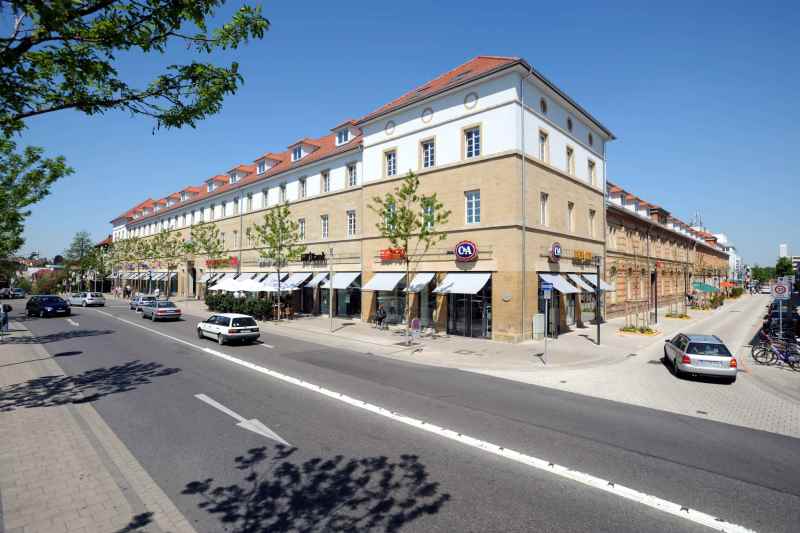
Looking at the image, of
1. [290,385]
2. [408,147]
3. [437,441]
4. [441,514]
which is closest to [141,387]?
[290,385]

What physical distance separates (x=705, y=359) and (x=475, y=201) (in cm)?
1239

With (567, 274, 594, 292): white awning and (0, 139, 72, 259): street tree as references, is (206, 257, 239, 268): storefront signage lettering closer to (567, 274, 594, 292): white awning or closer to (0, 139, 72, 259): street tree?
(0, 139, 72, 259): street tree

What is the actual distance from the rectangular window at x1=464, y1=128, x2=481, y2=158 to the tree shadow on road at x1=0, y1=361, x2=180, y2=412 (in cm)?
1731

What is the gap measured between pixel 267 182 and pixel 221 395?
31321mm

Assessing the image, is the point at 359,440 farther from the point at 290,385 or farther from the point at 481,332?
the point at 481,332

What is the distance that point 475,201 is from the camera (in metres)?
21.5

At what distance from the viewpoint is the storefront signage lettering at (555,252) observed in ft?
73.4

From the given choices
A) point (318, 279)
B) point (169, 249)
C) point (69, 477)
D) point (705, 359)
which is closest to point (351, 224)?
point (318, 279)

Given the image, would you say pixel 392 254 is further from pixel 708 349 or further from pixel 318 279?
pixel 708 349

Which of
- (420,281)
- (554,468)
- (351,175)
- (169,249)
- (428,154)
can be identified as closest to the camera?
(554,468)

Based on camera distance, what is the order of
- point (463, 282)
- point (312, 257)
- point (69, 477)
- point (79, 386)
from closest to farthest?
point (69, 477), point (79, 386), point (463, 282), point (312, 257)

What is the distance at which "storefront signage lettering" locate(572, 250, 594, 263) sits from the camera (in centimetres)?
2505

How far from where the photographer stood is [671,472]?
656cm

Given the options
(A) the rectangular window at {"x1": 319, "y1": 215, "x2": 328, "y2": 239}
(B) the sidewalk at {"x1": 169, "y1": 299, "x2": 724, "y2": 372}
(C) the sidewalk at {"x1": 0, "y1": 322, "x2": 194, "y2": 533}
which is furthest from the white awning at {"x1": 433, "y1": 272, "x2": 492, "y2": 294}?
(C) the sidewalk at {"x1": 0, "y1": 322, "x2": 194, "y2": 533}
